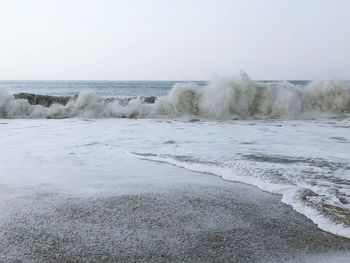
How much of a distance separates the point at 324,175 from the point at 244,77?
10.5 meters

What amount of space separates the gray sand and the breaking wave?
31.7ft

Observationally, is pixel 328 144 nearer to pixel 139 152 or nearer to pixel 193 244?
pixel 139 152

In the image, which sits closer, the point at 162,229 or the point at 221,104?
the point at 162,229

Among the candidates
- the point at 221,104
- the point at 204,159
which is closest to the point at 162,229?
the point at 204,159

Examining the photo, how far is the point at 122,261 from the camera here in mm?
2361

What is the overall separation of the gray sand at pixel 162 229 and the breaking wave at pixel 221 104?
965 cm

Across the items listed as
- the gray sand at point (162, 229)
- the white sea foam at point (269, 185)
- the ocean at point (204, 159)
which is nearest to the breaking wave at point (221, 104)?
the ocean at point (204, 159)

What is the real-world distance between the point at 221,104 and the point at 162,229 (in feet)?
35.7

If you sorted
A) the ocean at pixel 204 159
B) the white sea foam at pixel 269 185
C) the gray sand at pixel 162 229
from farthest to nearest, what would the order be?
the ocean at pixel 204 159 → the white sea foam at pixel 269 185 → the gray sand at pixel 162 229

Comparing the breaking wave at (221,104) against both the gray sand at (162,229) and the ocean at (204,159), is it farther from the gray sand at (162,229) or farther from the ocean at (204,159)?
the gray sand at (162,229)

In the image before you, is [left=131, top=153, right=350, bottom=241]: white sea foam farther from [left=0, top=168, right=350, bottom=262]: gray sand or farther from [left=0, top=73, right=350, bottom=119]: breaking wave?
[left=0, top=73, right=350, bottom=119]: breaking wave

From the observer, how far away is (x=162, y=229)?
2.89 m

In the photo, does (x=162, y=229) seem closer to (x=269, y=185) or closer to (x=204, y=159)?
(x=269, y=185)

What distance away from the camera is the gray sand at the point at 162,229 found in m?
2.46
